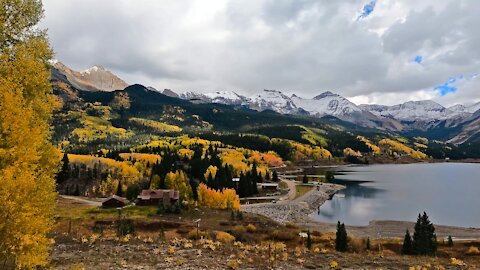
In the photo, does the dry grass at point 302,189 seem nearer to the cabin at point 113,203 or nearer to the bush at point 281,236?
the cabin at point 113,203

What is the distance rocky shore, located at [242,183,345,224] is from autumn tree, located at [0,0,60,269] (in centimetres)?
8541

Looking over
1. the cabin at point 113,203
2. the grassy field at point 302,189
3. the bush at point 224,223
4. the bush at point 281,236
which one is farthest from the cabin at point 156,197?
the grassy field at point 302,189

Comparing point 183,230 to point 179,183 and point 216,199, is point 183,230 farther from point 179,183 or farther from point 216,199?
point 179,183

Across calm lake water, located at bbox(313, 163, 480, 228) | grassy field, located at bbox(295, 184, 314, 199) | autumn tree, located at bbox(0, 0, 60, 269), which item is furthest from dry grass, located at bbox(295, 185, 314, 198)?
autumn tree, located at bbox(0, 0, 60, 269)

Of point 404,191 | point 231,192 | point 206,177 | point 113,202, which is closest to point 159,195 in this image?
point 113,202

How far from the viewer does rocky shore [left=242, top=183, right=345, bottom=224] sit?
108 metres

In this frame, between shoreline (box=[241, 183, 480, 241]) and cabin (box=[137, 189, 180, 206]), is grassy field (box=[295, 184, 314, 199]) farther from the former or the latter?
cabin (box=[137, 189, 180, 206])

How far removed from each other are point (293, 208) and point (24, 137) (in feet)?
372

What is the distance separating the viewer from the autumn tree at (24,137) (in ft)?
48.8

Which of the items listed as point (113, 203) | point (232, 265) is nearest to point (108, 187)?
point (113, 203)

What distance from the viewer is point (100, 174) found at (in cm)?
16025

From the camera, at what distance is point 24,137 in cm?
1546

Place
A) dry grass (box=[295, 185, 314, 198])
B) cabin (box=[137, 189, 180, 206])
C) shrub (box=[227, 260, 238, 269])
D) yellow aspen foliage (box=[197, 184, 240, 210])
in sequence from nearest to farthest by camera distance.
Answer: shrub (box=[227, 260, 238, 269]), cabin (box=[137, 189, 180, 206]), yellow aspen foliage (box=[197, 184, 240, 210]), dry grass (box=[295, 185, 314, 198])

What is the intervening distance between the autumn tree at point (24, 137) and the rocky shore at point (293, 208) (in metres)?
85.4
